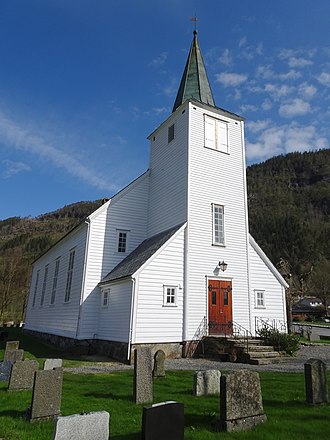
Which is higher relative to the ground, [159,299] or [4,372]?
[159,299]

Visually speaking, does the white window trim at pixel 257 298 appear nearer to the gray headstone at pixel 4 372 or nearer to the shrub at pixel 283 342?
the shrub at pixel 283 342

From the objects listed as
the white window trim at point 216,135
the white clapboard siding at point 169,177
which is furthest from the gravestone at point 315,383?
the white window trim at point 216,135

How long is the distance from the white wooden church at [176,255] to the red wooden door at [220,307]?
0.17ft

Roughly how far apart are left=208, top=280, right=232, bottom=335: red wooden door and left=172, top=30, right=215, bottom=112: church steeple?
1220 centimetres

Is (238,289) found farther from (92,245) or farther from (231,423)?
(231,423)

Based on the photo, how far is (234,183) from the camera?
20875 mm

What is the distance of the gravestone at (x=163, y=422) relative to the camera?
16.9 feet

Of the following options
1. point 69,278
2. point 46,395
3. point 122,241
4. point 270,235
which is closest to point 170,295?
point 122,241

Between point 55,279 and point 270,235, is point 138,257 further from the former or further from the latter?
point 270,235

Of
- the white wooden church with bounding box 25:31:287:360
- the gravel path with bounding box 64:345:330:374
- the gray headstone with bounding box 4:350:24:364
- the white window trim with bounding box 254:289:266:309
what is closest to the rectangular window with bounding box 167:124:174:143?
the white wooden church with bounding box 25:31:287:360

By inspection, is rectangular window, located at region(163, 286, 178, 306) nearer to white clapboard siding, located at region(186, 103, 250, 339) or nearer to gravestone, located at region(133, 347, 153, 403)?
white clapboard siding, located at region(186, 103, 250, 339)

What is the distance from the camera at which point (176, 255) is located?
17281 mm

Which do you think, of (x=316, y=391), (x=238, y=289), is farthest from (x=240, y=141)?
(x=316, y=391)

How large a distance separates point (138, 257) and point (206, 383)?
10.2 m
